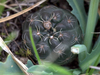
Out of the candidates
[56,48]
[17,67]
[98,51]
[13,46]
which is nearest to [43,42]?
[56,48]

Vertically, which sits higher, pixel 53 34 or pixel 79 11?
pixel 79 11

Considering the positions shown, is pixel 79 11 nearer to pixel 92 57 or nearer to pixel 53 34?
pixel 53 34

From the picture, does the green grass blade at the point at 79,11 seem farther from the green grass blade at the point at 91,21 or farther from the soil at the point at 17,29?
the soil at the point at 17,29

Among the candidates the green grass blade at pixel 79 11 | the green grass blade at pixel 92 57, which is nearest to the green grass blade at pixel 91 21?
the green grass blade at pixel 79 11

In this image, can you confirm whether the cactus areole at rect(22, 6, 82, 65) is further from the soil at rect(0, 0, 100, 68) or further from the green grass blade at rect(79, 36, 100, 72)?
the soil at rect(0, 0, 100, 68)

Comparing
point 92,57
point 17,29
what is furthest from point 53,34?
point 17,29

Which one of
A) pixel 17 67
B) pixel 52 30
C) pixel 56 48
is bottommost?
pixel 17 67

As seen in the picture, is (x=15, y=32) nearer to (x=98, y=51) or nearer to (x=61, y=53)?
(x=61, y=53)

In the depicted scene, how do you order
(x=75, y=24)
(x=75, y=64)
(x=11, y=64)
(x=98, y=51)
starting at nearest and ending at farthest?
(x=98, y=51)
(x=11, y=64)
(x=75, y=24)
(x=75, y=64)
